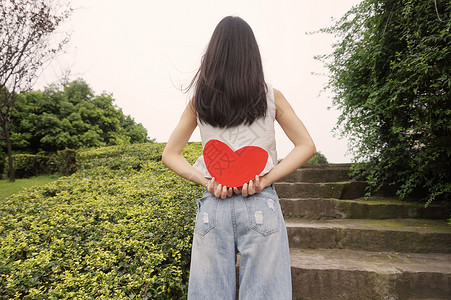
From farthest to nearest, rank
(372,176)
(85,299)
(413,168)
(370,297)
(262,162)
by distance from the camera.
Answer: (372,176)
(413,168)
(370,297)
(85,299)
(262,162)

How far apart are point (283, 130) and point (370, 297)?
1787 millimetres

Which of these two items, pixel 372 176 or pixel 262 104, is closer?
pixel 262 104

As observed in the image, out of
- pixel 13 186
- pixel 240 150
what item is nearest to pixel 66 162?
pixel 13 186

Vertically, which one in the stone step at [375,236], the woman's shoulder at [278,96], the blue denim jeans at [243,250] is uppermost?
the woman's shoulder at [278,96]

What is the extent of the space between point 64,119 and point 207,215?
1820 centimetres

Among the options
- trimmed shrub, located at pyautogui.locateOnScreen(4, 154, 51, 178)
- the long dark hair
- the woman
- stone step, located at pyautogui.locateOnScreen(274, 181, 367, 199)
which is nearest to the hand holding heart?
the woman

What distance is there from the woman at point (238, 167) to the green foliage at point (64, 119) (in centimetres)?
1702

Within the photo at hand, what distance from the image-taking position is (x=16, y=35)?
8219mm

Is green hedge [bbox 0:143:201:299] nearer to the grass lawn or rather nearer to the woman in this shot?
the woman

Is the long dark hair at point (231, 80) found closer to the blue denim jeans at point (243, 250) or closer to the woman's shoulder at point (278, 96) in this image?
the woman's shoulder at point (278, 96)

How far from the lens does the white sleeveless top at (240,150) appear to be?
1120mm

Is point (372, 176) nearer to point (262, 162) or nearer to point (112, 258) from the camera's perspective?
point (262, 162)

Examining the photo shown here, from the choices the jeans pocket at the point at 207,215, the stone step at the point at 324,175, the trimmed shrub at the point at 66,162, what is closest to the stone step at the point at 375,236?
the stone step at the point at 324,175

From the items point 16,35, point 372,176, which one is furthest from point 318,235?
point 16,35
